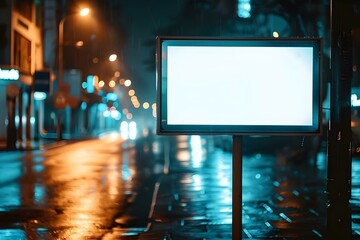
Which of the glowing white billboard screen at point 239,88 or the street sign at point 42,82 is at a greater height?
the street sign at point 42,82

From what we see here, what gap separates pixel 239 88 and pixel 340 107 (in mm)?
1143

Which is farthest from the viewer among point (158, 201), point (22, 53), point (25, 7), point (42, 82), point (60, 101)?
point (25, 7)

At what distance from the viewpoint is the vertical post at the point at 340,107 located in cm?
729

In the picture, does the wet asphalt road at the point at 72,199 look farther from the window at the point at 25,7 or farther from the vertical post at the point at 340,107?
the window at the point at 25,7

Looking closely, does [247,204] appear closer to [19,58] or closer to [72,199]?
[72,199]

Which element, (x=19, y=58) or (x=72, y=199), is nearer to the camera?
(x=72, y=199)

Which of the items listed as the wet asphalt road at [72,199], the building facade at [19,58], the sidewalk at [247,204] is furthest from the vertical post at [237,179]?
the building facade at [19,58]

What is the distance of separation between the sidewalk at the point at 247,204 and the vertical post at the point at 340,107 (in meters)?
2.59

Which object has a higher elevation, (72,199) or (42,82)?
(42,82)

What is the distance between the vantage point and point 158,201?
1501cm

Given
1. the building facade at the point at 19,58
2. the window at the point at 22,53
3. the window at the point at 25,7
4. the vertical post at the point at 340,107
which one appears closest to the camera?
the vertical post at the point at 340,107

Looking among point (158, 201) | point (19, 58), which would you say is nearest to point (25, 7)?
point (19, 58)

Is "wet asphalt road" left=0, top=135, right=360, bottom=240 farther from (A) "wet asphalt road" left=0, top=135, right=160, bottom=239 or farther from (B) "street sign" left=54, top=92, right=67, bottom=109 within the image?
(B) "street sign" left=54, top=92, right=67, bottom=109

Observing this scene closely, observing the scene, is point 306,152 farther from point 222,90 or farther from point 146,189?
point 222,90
